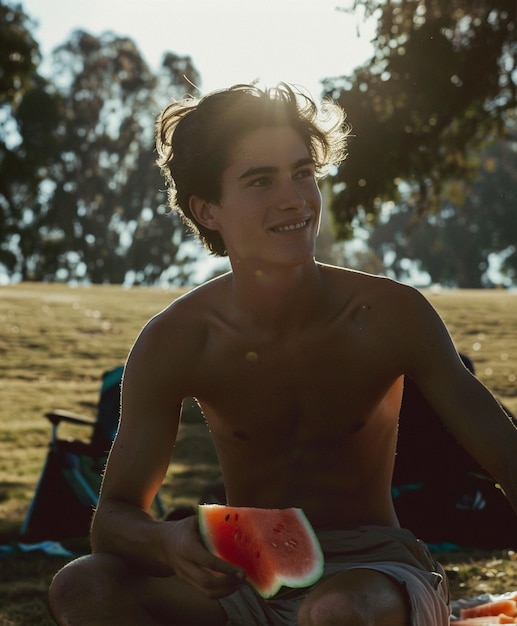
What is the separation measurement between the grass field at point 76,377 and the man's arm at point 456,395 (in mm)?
2519

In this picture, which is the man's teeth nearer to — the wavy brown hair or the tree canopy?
the wavy brown hair

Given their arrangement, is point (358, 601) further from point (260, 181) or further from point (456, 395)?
point (260, 181)

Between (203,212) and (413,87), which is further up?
(413,87)

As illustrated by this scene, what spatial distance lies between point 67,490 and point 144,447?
3920 mm

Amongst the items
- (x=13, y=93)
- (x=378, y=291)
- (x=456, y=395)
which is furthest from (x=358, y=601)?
(x=13, y=93)

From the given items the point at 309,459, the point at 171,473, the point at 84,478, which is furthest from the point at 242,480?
the point at 171,473

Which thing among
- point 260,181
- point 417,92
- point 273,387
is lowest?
point 273,387

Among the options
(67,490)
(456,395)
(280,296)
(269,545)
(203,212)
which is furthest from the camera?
(67,490)

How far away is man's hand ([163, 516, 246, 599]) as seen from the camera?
8.64 ft

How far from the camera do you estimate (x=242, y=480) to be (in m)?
3.45

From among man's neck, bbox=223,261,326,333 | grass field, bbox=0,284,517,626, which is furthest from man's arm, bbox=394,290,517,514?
grass field, bbox=0,284,517,626

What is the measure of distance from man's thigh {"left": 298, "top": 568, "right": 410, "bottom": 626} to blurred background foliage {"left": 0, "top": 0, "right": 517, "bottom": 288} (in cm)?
368

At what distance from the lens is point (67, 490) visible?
699 cm

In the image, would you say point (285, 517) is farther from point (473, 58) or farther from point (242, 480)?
point (473, 58)
